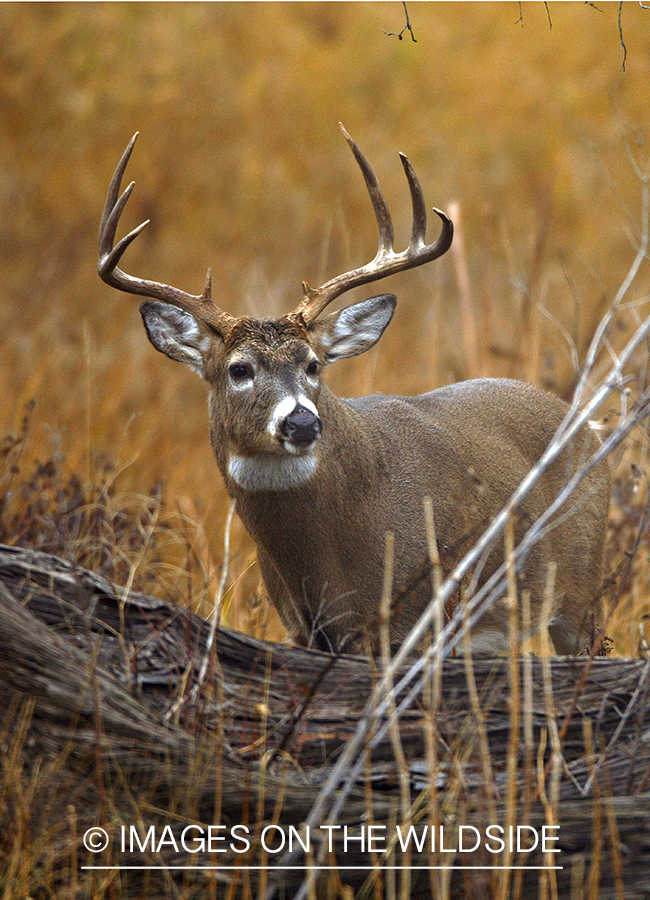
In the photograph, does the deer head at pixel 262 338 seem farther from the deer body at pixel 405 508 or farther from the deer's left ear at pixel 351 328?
the deer body at pixel 405 508

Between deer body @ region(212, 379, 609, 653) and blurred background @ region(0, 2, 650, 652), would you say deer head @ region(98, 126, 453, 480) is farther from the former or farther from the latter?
blurred background @ region(0, 2, 650, 652)

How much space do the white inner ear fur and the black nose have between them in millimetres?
825

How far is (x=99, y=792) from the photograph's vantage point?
10.00ft

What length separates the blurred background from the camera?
11.3 meters

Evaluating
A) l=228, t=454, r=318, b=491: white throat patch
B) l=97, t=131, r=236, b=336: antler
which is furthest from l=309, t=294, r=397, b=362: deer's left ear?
l=228, t=454, r=318, b=491: white throat patch

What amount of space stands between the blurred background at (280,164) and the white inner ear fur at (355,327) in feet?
14.2

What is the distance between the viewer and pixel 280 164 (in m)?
15.6

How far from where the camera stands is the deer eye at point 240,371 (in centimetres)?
488

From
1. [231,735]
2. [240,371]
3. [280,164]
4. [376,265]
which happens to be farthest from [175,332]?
[280,164]

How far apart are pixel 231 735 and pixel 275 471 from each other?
164 cm

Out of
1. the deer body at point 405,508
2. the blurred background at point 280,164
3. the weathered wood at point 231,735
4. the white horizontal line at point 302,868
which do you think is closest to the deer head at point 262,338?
the deer body at point 405,508

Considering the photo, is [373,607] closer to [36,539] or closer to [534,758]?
[534,758]

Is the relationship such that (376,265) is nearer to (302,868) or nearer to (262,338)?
(262,338)

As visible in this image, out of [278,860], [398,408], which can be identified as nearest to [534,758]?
[278,860]
